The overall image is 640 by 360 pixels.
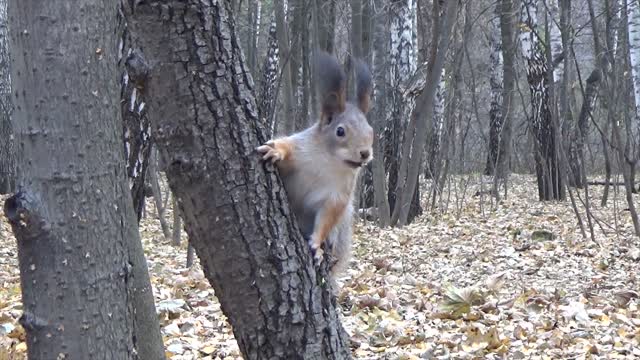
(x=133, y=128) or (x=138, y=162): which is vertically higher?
(x=133, y=128)

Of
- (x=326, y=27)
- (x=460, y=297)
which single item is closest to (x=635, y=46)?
(x=326, y=27)

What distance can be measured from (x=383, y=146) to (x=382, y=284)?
7503 millimetres

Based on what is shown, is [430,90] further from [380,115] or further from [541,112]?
[541,112]

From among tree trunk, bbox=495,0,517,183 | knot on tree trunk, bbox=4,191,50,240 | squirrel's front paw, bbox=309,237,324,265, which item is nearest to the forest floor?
squirrel's front paw, bbox=309,237,324,265

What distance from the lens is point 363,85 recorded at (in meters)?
3.67

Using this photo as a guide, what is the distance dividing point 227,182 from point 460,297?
3848 mm

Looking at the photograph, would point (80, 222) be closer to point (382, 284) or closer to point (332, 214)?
point (332, 214)

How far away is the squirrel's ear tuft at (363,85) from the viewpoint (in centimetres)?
355

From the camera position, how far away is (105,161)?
244 centimetres

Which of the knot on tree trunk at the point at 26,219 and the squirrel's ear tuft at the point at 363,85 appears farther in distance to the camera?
the squirrel's ear tuft at the point at 363,85

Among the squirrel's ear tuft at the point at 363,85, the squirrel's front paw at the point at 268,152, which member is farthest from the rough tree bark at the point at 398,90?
the squirrel's front paw at the point at 268,152

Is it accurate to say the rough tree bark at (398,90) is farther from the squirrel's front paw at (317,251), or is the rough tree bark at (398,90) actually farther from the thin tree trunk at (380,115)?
the squirrel's front paw at (317,251)

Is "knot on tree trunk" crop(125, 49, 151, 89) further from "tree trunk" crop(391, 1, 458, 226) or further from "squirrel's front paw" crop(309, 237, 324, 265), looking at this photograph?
"tree trunk" crop(391, 1, 458, 226)

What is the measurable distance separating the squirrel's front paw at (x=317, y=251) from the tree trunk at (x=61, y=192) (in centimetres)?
78
